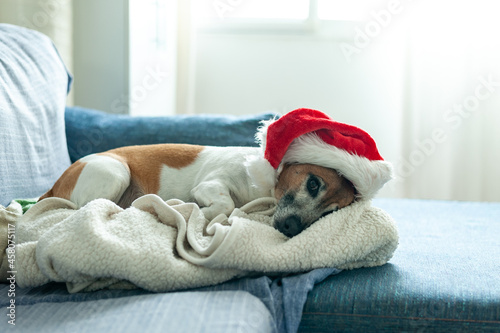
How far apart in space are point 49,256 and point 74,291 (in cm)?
9

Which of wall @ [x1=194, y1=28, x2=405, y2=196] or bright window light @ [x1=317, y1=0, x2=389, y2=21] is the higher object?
bright window light @ [x1=317, y1=0, x2=389, y2=21]

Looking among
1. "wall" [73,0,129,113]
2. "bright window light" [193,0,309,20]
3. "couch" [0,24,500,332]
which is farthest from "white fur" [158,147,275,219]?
"bright window light" [193,0,309,20]

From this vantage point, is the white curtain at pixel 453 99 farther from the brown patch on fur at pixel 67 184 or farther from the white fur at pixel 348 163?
the brown patch on fur at pixel 67 184

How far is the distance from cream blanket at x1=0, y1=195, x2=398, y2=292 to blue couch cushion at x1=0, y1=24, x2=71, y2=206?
28 centimetres

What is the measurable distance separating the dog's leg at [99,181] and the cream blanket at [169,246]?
0.81 ft

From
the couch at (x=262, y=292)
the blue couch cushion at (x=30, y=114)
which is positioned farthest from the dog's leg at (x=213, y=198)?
the blue couch cushion at (x=30, y=114)

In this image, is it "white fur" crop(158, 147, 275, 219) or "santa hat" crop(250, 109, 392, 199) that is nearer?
"santa hat" crop(250, 109, 392, 199)

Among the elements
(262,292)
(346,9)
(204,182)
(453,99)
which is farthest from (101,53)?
(453,99)

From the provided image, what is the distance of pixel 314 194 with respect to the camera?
136cm

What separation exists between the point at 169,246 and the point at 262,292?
0.24 meters

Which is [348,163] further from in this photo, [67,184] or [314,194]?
[67,184]

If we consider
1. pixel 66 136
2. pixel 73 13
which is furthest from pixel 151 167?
pixel 73 13

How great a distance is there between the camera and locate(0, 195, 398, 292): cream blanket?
103 centimetres

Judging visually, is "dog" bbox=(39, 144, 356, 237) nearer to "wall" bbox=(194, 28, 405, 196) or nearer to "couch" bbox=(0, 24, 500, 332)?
"couch" bbox=(0, 24, 500, 332)
